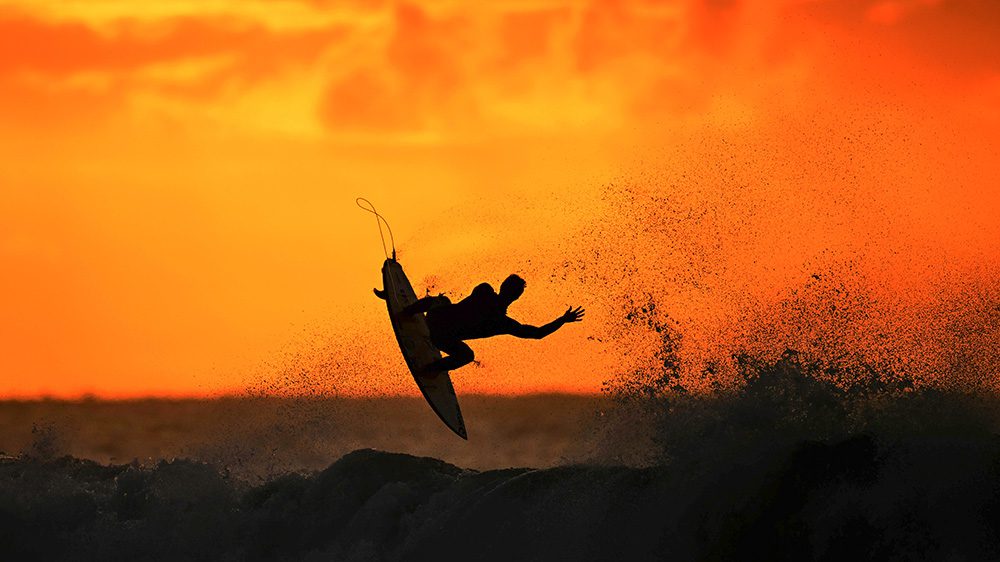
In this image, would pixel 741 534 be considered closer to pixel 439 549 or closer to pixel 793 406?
pixel 793 406

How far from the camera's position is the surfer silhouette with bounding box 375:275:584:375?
1104cm

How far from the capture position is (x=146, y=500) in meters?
14.6

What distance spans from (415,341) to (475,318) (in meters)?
1.76

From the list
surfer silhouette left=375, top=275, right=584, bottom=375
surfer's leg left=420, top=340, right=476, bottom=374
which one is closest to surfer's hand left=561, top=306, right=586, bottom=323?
surfer silhouette left=375, top=275, right=584, bottom=375

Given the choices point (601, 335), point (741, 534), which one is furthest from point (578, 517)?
point (601, 335)

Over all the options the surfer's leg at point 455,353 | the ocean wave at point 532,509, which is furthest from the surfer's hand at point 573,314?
the ocean wave at point 532,509

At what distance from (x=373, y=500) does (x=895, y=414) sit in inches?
199

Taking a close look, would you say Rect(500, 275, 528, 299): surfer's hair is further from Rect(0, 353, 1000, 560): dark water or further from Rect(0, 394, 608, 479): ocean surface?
Rect(0, 394, 608, 479): ocean surface

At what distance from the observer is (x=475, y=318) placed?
1124 centimetres

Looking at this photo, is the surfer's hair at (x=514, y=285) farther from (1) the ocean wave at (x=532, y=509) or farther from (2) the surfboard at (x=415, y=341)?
(1) the ocean wave at (x=532, y=509)

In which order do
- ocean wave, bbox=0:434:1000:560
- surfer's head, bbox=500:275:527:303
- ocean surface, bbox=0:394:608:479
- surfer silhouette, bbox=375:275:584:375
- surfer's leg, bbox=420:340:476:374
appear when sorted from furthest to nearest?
ocean surface, bbox=0:394:608:479 < surfer's leg, bbox=420:340:476:374 < surfer silhouette, bbox=375:275:584:375 < surfer's head, bbox=500:275:527:303 < ocean wave, bbox=0:434:1000:560

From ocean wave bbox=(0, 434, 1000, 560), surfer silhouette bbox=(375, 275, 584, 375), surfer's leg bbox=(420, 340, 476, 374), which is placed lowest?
ocean wave bbox=(0, 434, 1000, 560)

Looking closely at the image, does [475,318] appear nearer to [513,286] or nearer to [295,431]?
[513,286]

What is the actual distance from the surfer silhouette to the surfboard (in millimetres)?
894
